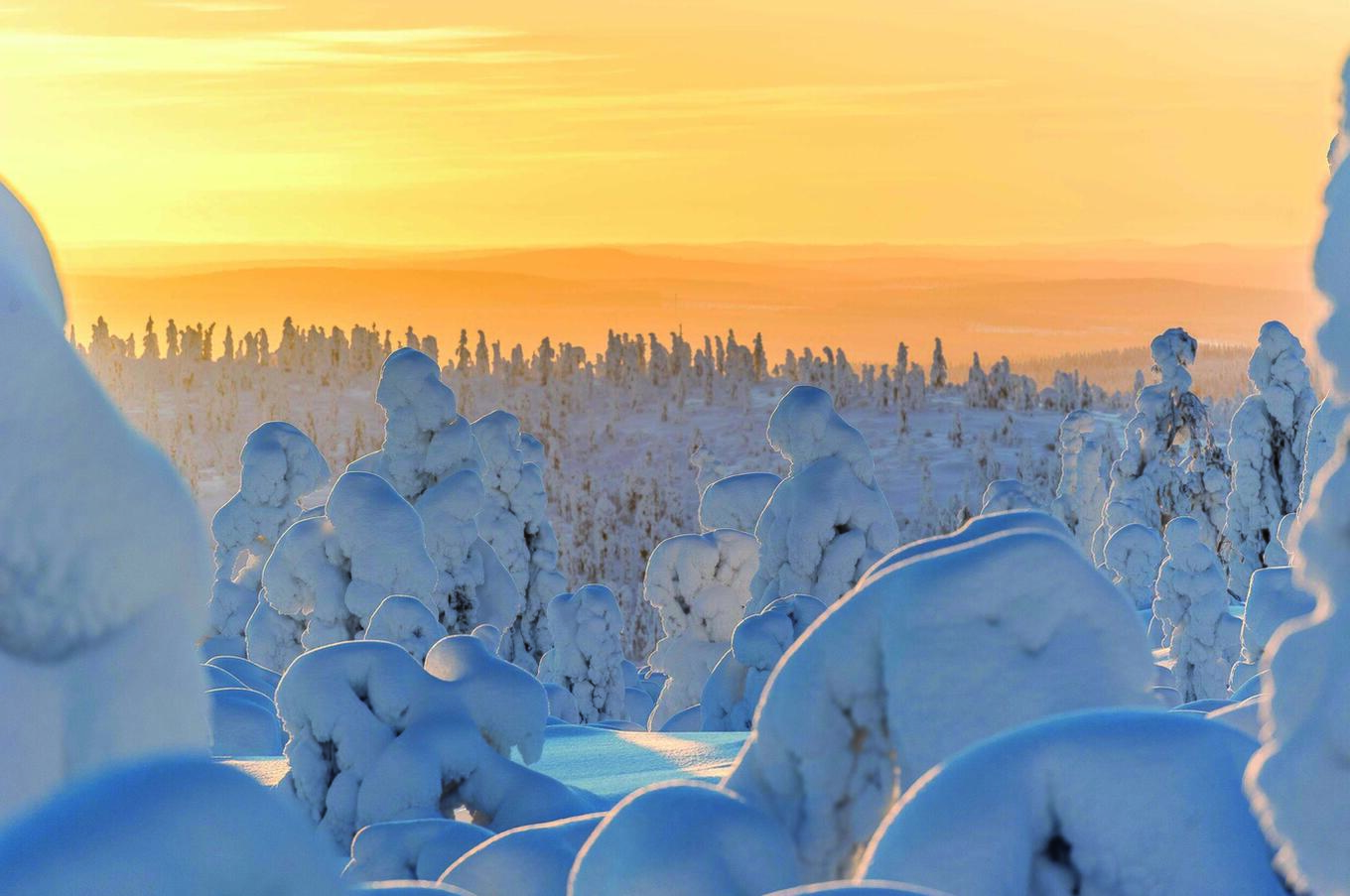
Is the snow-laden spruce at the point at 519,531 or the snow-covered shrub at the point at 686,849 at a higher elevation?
the snow-covered shrub at the point at 686,849

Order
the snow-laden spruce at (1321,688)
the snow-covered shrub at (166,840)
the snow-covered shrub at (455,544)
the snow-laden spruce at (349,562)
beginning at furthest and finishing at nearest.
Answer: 1. the snow-covered shrub at (455,544)
2. the snow-laden spruce at (349,562)
3. the snow-laden spruce at (1321,688)
4. the snow-covered shrub at (166,840)

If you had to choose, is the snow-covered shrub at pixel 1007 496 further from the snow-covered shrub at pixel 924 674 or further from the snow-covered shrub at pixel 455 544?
the snow-covered shrub at pixel 924 674

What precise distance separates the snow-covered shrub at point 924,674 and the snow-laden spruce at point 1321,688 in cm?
201

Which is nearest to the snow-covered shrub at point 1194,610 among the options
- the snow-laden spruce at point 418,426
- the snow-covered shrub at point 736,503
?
the snow-covered shrub at point 736,503

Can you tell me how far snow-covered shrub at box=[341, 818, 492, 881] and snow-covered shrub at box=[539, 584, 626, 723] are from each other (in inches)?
672

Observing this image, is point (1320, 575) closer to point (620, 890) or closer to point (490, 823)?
point (620, 890)

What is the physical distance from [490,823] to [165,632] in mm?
7369

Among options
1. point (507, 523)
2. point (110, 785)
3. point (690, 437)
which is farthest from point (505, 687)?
point (690, 437)

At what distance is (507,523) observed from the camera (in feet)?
99.1

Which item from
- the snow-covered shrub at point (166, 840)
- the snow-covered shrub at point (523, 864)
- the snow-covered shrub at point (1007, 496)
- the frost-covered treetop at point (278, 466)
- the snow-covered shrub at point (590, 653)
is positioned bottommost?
the snow-covered shrub at point (590, 653)

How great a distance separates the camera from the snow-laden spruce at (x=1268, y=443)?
1294 inches

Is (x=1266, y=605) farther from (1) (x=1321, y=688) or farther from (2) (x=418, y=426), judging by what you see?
(1) (x=1321, y=688)

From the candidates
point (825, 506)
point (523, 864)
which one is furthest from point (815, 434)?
point (523, 864)

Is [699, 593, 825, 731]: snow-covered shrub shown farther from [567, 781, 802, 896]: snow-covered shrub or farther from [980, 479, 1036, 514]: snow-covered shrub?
[567, 781, 802, 896]: snow-covered shrub
